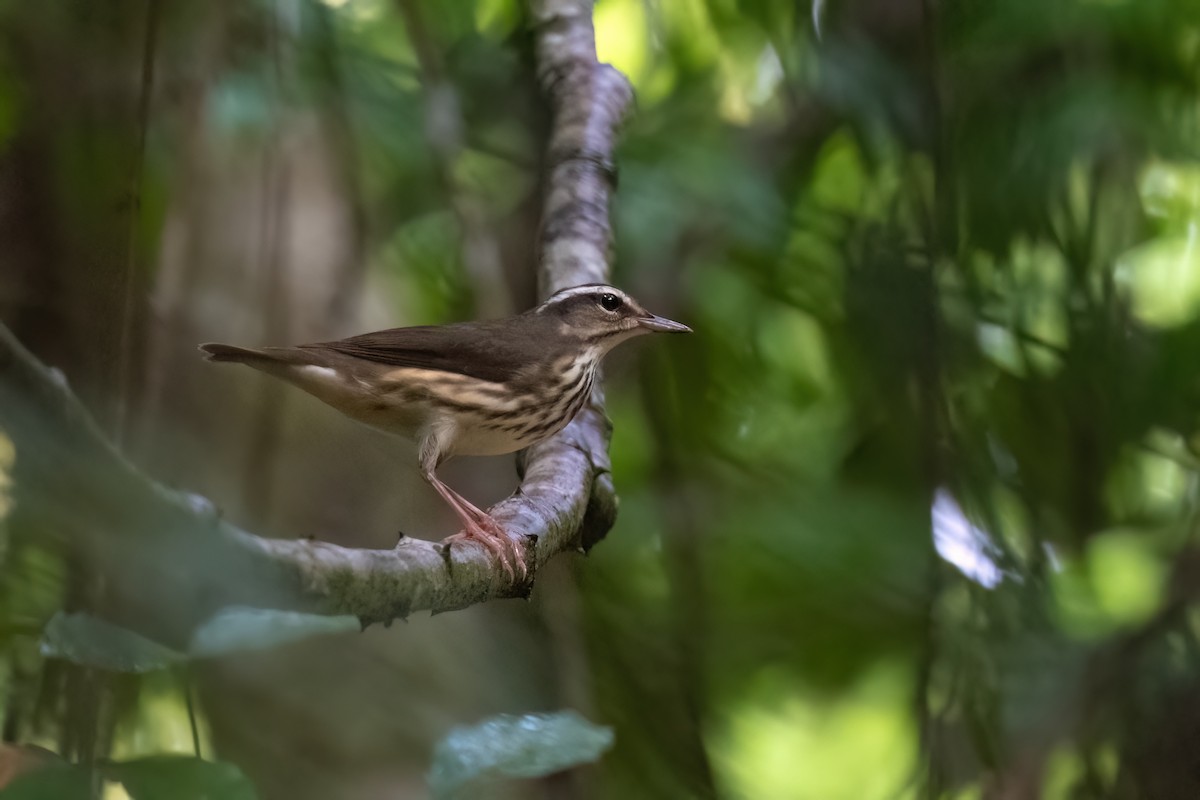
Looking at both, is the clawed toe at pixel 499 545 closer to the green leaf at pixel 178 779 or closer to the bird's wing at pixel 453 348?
the bird's wing at pixel 453 348

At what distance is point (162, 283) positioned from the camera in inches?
71.9

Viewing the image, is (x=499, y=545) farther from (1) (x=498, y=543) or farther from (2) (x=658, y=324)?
A: (2) (x=658, y=324)

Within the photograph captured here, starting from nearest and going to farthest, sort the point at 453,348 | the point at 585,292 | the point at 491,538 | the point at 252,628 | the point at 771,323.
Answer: the point at 252,628, the point at 491,538, the point at 453,348, the point at 585,292, the point at 771,323

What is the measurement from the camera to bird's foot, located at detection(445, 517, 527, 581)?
1704 millimetres

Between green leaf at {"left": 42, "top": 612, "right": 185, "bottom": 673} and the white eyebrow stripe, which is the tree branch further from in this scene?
the white eyebrow stripe

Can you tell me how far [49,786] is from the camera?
2.56 ft

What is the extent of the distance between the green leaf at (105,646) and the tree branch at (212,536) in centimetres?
2

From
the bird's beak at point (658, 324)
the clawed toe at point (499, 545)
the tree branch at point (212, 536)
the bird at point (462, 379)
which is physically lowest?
the tree branch at point (212, 536)

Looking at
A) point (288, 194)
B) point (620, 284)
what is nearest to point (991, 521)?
point (620, 284)

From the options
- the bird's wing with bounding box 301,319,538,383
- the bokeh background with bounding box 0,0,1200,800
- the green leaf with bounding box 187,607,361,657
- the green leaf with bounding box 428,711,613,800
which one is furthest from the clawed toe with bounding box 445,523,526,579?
the green leaf with bounding box 187,607,361,657

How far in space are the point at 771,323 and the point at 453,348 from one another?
924 mm

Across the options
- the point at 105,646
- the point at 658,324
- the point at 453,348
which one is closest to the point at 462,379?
the point at 453,348

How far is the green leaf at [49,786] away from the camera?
30.4 inches

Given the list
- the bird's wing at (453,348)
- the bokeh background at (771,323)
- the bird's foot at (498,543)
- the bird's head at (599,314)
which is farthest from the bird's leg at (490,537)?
the bird's head at (599,314)
